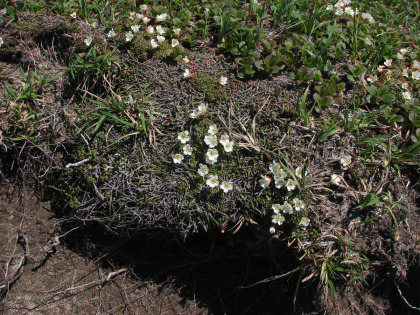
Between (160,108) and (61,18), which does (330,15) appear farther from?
(61,18)

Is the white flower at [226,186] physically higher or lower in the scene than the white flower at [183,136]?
lower

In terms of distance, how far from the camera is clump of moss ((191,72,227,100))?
9.08ft

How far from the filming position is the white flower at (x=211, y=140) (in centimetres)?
252

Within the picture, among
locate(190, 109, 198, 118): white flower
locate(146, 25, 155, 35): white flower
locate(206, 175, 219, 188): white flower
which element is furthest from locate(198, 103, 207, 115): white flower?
locate(146, 25, 155, 35): white flower

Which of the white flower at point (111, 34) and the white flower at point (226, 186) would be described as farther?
the white flower at point (111, 34)

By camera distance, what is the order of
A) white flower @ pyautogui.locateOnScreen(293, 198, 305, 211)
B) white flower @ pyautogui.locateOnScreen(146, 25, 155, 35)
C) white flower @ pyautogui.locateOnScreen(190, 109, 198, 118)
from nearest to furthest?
white flower @ pyautogui.locateOnScreen(293, 198, 305, 211) < white flower @ pyautogui.locateOnScreen(190, 109, 198, 118) < white flower @ pyautogui.locateOnScreen(146, 25, 155, 35)

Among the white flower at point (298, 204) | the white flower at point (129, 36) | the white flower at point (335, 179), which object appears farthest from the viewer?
the white flower at point (129, 36)

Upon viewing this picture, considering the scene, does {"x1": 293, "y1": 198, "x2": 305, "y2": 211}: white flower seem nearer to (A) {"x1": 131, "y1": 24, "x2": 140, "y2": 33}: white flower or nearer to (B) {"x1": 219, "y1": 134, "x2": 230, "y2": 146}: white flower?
(B) {"x1": 219, "y1": 134, "x2": 230, "y2": 146}: white flower

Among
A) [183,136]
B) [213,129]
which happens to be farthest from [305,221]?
[183,136]

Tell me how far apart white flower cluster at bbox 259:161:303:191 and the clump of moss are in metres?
0.76

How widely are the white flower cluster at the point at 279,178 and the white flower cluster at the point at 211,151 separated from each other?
259 mm

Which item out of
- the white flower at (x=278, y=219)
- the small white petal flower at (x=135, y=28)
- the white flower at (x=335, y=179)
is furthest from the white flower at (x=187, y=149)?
the small white petal flower at (x=135, y=28)

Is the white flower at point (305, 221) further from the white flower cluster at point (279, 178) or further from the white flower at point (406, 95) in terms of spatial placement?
the white flower at point (406, 95)

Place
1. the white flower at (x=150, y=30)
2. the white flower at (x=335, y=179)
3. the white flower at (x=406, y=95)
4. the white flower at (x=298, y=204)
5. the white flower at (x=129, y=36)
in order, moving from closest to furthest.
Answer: the white flower at (x=298, y=204)
the white flower at (x=335, y=179)
the white flower at (x=406, y=95)
the white flower at (x=129, y=36)
the white flower at (x=150, y=30)
